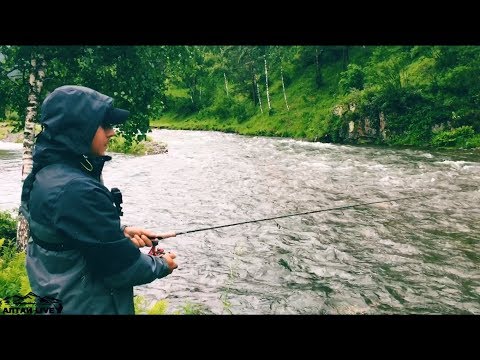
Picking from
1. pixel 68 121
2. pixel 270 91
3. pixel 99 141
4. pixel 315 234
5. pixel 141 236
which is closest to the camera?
pixel 68 121

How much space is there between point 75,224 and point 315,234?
30.4 ft

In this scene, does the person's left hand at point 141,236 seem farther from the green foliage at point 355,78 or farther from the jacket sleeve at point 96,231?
the green foliage at point 355,78

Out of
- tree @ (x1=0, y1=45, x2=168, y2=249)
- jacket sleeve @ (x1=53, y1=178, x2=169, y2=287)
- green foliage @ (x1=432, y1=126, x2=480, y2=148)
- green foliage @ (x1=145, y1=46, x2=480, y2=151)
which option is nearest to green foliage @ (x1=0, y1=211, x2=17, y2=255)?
tree @ (x1=0, y1=45, x2=168, y2=249)

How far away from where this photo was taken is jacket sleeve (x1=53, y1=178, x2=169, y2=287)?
2.24 m

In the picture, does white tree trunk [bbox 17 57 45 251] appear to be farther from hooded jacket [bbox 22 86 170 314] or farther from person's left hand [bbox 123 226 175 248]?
hooded jacket [bbox 22 86 170 314]

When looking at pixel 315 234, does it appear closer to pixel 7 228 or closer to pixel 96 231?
pixel 7 228

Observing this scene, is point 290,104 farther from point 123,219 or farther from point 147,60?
point 147,60

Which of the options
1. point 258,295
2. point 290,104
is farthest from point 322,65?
point 258,295

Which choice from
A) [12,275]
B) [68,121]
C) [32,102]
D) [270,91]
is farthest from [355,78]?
[68,121]

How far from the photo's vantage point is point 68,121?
2418mm

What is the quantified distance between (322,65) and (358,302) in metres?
48.9

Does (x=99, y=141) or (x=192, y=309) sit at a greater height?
(x=99, y=141)

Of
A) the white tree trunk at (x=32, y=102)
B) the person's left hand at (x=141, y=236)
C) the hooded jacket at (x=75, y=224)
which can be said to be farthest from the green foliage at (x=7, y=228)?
the hooded jacket at (x=75, y=224)
